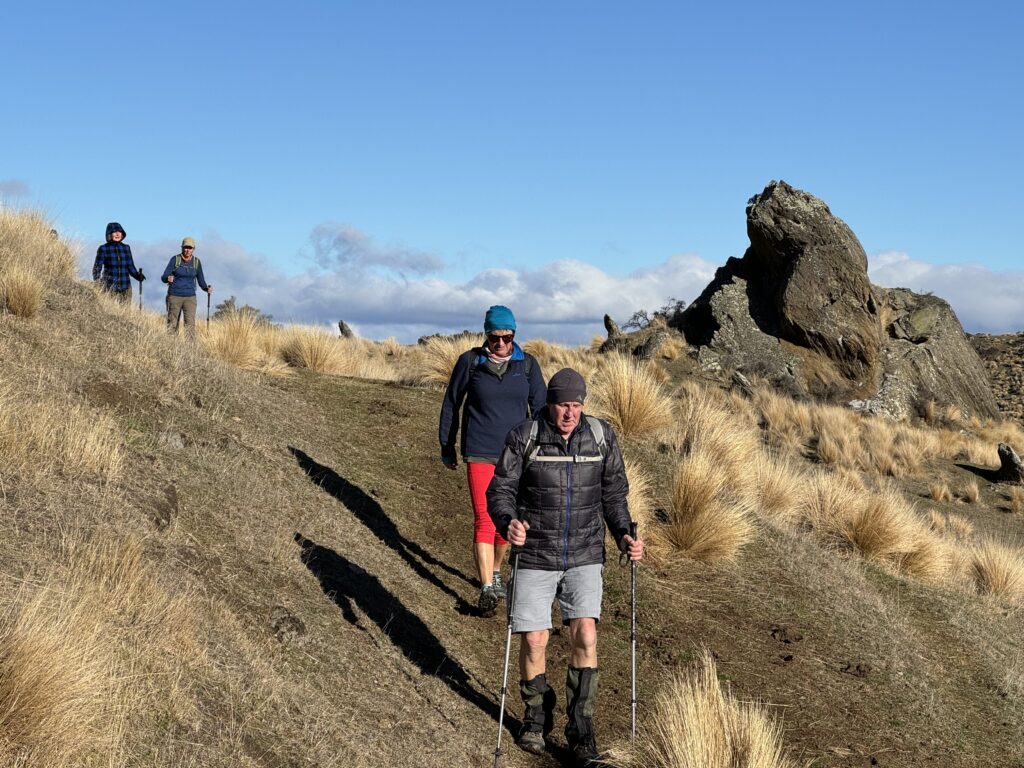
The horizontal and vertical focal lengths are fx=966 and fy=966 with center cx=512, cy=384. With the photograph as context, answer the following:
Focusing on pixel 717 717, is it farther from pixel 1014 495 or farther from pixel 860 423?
pixel 860 423

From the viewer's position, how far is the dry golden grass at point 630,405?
13195 millimetres

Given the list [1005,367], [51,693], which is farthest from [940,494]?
[1005,367]

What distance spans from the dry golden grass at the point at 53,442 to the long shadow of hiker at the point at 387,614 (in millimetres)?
1538

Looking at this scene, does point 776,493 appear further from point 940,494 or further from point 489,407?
point 940,494

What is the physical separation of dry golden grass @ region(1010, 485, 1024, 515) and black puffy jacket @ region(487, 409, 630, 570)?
50.7ft

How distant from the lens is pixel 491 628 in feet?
24.4

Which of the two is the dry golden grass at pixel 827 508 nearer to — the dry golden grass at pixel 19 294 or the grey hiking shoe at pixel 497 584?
the grey hiking shoe at pixel 497 584

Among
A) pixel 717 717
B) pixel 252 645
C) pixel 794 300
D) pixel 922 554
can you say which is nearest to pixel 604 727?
pixel 717 717

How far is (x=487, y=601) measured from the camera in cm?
720

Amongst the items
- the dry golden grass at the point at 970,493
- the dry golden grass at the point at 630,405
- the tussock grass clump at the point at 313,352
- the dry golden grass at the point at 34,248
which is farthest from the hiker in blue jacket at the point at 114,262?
the dry golden grass at the point at 970,493

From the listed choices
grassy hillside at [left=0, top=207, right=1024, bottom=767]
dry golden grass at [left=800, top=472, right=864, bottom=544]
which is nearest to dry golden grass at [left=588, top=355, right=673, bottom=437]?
grassy hillside at [left=0, top=207, right=1024, bottom=767]

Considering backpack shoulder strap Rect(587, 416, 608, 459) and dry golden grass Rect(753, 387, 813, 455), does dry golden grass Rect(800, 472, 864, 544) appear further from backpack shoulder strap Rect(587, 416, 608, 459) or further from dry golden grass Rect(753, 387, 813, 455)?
backpack shoulder strap Rect(587, 416, 608, 459)

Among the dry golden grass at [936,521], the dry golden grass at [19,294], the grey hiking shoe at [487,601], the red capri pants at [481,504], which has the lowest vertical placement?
the dry golden grass at [936,521]

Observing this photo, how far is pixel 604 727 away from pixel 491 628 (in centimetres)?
145
